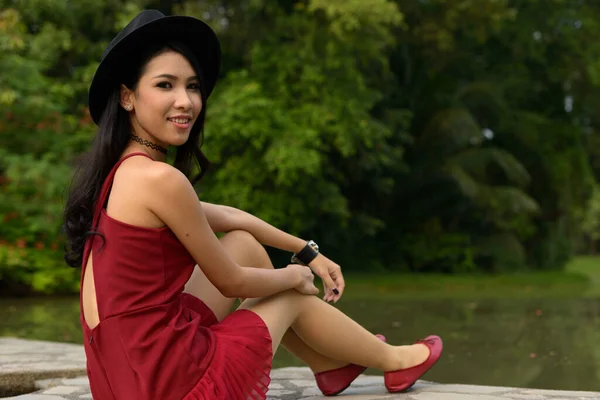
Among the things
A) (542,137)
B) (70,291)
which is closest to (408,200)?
(542,137)

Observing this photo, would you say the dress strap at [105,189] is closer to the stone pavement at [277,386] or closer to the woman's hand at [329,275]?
the woman's hand at [329,275]

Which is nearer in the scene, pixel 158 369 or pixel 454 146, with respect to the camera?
pixel 158 369

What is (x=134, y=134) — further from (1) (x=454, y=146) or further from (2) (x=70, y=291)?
(1) (x=454, y=146)

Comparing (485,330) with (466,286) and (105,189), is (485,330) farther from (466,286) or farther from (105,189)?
(466,286)

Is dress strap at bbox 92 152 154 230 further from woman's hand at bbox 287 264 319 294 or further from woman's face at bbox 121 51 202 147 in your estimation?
woman's hand at bbox 287 264 319 294

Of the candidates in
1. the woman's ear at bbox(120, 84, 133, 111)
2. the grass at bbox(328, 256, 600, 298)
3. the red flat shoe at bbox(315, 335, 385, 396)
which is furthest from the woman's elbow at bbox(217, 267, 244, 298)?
the grass at bbox(328, 256, 600, 298)

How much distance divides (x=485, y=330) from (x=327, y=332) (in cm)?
514

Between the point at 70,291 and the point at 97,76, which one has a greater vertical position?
the point at 97,76

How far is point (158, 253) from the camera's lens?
266cm

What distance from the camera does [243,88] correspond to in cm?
1433

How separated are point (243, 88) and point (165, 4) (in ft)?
10.1

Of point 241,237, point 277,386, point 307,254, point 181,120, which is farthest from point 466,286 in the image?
point 181,120

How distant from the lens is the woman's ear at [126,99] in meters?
2.81

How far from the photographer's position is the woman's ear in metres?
2.81
